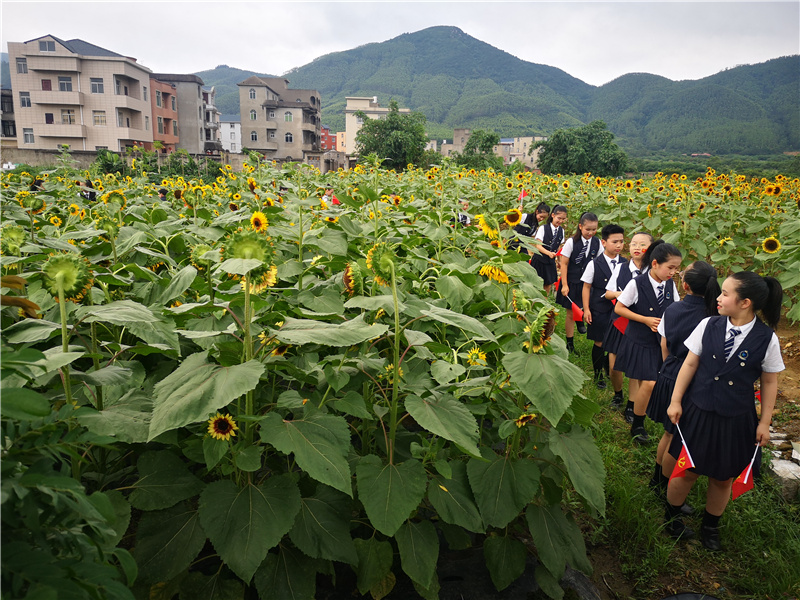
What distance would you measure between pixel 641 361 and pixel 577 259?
1928 millimetres

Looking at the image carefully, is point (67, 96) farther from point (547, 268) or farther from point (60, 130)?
point (547, 268)

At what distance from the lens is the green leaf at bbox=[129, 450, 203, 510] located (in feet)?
4.92

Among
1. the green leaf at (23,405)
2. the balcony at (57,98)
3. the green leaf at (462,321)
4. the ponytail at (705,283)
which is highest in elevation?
the balcony at (57,98)

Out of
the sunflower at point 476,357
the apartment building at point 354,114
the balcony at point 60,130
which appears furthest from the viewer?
the apartment building at point 354,114

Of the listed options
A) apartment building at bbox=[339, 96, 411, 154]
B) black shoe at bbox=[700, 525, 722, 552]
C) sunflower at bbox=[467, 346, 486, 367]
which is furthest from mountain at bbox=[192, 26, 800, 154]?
sunflower at bbox=[467, 346, 486, 367]

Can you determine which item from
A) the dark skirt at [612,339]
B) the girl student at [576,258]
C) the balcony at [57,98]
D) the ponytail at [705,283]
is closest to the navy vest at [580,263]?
the girl student at [576,258]

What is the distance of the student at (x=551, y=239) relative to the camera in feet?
21.1

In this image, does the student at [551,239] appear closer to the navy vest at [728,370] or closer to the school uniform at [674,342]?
the school uniform at [674,342]

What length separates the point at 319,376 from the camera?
1.79 metres

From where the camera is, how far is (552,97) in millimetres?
149125

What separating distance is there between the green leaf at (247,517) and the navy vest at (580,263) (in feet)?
16.2

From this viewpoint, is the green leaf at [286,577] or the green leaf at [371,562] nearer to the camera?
the green leaf at [286,577]

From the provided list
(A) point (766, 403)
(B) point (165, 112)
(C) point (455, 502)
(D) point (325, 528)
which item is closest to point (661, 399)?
(A) point (766, 403)

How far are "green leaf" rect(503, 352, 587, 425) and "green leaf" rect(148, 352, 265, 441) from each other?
755 mm
